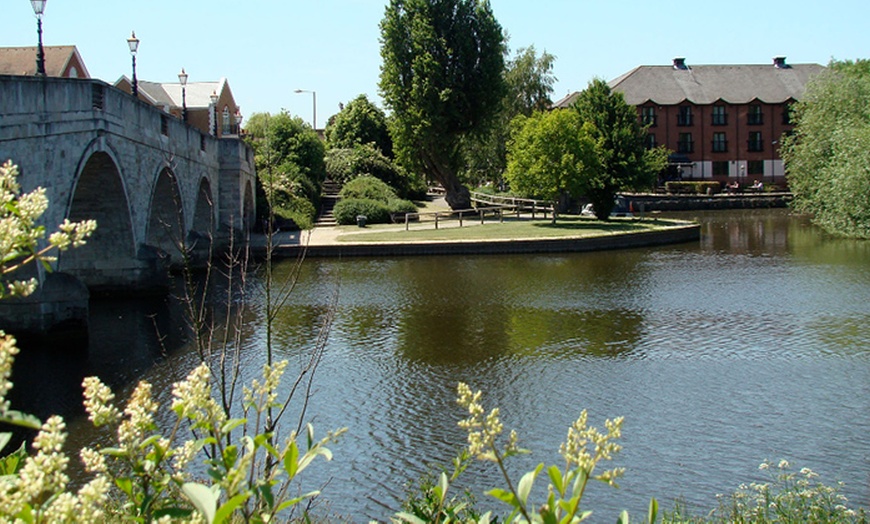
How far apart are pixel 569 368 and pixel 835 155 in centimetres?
2664

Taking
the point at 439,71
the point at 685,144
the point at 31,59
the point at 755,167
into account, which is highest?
the point at 31,59

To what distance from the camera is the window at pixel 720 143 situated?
7288cm

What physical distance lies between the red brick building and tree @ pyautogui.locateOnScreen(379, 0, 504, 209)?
28.6 metres

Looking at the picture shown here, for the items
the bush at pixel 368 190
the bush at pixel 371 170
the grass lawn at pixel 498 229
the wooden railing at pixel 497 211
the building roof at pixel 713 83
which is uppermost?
the building roof at pixel 713 83

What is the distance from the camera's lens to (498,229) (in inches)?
1543

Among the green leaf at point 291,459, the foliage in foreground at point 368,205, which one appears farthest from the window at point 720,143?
the green leaf at point 291,459

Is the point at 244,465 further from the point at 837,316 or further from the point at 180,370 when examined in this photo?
the point at 837,316

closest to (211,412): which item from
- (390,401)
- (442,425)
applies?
(442,425)

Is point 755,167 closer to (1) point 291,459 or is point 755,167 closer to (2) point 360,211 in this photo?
(2) point 360,211

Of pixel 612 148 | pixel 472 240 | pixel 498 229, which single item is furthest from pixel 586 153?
pixel 472 240

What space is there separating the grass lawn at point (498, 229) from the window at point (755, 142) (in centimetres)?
3333

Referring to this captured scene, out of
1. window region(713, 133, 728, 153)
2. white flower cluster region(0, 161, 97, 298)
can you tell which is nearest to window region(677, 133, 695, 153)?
window region(713, 133, 728, 153)

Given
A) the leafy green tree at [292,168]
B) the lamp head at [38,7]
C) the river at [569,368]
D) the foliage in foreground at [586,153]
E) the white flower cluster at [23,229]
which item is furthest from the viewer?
the leafy green tree at [292,168]

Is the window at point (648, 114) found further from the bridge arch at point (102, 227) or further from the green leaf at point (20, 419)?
the green leaf at point (20, 419)
